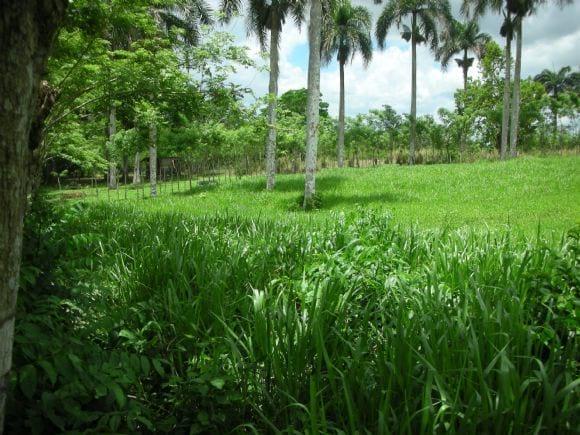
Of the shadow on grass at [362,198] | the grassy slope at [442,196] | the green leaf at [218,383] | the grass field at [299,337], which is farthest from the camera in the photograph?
the shadow on grass at [362,198]

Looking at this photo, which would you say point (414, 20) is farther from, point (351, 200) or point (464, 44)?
point (351, 200)

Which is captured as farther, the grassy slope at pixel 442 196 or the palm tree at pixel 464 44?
the palm tree at pixel 464 44

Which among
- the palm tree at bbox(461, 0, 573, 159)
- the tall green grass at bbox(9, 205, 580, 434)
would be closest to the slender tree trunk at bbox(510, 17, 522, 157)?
the palm tree at bbox(461, 0, 573, 159)

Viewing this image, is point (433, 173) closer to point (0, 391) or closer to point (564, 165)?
point (564, 165)

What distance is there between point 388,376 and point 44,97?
3.68 metres

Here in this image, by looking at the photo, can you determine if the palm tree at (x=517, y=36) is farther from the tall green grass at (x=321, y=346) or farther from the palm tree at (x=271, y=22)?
the tall green grass at (x=321, y=346)

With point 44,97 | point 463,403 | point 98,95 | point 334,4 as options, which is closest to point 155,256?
point 44,97

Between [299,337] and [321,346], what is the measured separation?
0.74 ft

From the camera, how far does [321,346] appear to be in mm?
2525

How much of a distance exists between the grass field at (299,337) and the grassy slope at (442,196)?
4.39 metres

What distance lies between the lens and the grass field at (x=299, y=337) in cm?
207

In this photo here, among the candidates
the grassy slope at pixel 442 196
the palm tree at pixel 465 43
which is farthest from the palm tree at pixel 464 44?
the grassy slope at pixel 442 196

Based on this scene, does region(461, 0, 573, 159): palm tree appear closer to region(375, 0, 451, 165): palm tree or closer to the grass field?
region(375, 0, 451, 165): palm tree

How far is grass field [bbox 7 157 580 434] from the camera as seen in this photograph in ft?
6.79
